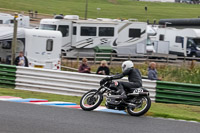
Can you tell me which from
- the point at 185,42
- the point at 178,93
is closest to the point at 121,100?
the point at 178,93

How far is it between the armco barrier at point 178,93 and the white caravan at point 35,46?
385 inches

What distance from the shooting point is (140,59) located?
34.7m

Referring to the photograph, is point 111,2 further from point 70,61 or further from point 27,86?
point 27,86

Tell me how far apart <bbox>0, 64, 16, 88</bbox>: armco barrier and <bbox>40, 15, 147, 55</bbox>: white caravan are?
16.5m

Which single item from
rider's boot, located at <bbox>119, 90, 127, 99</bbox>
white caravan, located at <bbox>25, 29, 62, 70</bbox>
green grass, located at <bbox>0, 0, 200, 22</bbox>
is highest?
green grass, located at <bbox>0, 0, 200, 22</bbox>

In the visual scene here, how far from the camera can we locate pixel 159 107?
582 inches

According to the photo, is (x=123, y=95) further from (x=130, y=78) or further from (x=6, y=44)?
(x=6, y=44)

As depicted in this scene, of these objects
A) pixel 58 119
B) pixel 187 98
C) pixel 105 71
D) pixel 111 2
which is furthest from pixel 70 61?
pixel 111 2

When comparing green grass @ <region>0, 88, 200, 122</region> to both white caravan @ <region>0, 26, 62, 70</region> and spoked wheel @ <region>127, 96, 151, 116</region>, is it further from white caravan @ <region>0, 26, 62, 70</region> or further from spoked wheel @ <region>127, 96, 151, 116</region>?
white caravan @ <region>0, 26, 62, 70</region>

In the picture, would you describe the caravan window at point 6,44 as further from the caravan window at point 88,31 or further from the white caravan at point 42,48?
the caravan window at point 88,31

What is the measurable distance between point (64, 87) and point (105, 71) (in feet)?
5.09

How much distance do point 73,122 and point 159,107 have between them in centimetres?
481

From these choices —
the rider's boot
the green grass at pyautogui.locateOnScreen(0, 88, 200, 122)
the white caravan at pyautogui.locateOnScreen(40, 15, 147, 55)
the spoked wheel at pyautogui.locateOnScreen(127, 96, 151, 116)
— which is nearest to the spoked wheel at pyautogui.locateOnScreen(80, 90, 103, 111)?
the rider's boot

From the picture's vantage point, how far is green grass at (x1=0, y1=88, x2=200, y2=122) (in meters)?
12.8
